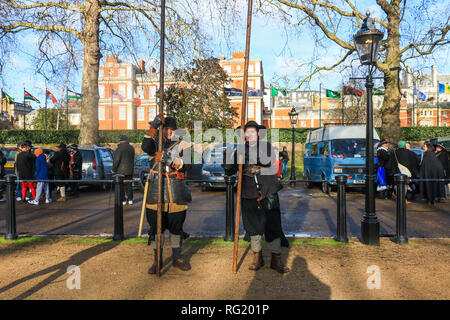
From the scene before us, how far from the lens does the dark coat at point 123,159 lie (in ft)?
33.4

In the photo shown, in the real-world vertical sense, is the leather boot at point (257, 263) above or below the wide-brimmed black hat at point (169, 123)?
below

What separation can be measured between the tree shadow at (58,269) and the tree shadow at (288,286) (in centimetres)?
232

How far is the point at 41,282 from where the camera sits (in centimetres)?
408

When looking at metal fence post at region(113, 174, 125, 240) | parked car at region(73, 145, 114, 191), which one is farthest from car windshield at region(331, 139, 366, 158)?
metal fence post at region(113, 174, 125, 240)

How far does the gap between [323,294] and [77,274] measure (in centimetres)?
287

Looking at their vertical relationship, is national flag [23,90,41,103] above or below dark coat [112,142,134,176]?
above

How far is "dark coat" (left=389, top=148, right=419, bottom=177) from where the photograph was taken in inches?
435

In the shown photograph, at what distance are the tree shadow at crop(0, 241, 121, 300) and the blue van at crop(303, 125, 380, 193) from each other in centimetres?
901

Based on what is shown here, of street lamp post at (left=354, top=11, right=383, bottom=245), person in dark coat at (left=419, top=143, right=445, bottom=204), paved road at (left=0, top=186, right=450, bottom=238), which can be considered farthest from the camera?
person in dark coat at (left=419, top=143, right=445, bottom=204)

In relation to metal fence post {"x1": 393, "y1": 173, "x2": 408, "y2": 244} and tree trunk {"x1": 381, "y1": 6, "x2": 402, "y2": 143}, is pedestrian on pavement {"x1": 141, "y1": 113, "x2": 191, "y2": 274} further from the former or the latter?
tree trunk {"x1": 381, "y1": 6, "x2": 402, "y2": 143}

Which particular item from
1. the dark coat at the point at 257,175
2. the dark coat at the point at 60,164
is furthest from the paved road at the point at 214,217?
the dark coat at the point at 257,175

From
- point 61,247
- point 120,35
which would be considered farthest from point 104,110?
point 61,247

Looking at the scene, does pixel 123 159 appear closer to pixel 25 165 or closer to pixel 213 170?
pixel 25 165

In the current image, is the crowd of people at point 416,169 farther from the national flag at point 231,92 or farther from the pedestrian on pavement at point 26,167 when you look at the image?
the national flag at point 231,92
